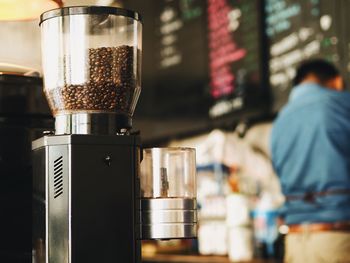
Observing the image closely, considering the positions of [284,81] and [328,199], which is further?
[284,81]

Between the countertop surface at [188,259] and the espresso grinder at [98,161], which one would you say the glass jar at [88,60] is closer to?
the espresso grinder at [98,161]

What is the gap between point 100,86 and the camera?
3.85 ft

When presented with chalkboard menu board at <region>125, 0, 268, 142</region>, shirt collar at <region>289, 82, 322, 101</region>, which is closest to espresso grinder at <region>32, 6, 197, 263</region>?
shirt collar at <region>289, 82, 322, 101</region>

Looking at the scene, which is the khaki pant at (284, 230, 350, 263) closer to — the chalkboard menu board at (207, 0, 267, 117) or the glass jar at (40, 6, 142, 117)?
the chalkboard menu board at (207, 0, 267, 117)

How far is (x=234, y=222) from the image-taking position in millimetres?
3367

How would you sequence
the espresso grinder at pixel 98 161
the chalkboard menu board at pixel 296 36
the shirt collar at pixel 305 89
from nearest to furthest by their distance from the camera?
1. the espresso grinder at pixel 98 161
2. the shirt collar at pixel 305 89
3. the chalkboard menu board at pixel 296 36

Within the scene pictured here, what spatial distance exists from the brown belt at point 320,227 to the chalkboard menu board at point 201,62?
2.62 ft

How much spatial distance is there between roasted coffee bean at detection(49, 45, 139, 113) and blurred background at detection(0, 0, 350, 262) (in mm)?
1820

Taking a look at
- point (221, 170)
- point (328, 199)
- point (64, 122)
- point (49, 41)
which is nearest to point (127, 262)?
point (64, 122)

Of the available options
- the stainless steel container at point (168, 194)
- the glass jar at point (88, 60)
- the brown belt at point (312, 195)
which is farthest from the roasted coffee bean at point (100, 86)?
the brown belt at point (312, 195)

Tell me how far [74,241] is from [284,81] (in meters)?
2.40

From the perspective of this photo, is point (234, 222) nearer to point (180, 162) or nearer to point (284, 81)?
point (284, 81)

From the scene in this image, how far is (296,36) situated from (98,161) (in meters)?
2.31

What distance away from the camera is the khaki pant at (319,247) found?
272 centimetres
